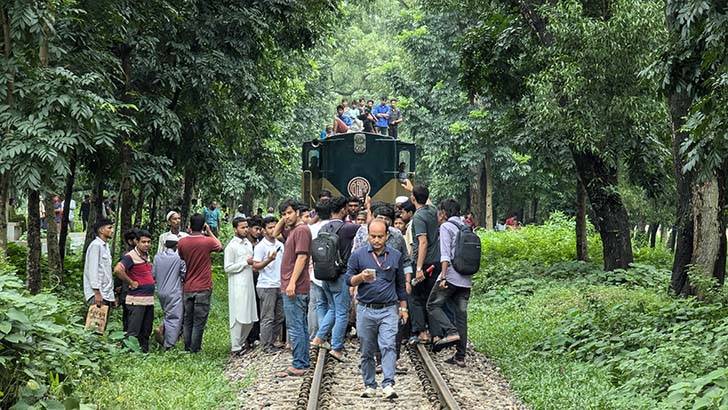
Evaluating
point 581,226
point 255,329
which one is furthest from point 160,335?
point 581,226

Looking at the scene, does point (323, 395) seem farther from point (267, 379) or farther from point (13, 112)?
point (13, 112)

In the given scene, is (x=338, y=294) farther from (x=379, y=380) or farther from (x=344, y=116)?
(x=344, y=116)

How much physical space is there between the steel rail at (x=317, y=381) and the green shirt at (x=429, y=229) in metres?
1.84

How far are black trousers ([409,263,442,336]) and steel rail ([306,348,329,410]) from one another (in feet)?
4.76

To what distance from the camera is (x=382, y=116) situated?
2602 centimetres

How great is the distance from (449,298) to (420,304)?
0.88m

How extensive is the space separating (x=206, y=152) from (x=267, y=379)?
9945 mm

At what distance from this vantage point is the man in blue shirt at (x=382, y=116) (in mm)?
26031

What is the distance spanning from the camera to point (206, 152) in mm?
20406

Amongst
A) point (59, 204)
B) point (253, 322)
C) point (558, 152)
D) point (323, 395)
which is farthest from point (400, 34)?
point (323, 395)

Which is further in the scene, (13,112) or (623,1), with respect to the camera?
(623,1)

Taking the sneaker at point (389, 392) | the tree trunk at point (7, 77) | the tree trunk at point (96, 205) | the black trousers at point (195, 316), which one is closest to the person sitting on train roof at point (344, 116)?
the tree trunk at point (96, 205)

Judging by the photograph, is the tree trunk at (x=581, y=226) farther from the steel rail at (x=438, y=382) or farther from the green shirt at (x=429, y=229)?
the steel rail at (x=438, y=382)

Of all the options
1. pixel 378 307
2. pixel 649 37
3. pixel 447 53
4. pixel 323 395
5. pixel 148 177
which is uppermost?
pixel 447 53
